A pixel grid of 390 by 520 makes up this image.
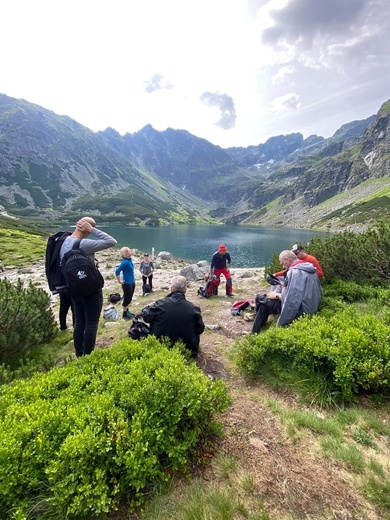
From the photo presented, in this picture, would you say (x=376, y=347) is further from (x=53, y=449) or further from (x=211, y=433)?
(x=53, y=449)

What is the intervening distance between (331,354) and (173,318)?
3.20 m

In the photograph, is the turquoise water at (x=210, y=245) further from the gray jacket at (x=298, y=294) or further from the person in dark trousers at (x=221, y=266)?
the gray jacket at (x=298, y=294)

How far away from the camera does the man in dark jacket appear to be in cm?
563

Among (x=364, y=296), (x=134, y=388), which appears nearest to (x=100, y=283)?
(x=134, y=388)

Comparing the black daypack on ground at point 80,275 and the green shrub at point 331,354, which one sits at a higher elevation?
the black daypack on ground at point 80,275

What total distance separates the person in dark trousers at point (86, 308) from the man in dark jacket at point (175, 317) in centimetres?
119

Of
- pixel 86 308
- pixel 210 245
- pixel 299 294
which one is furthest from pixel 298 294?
pixel 210 245

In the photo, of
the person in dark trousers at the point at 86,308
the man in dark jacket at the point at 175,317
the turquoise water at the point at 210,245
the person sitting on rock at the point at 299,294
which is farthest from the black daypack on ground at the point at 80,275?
the turquoise water at the point at 210,245

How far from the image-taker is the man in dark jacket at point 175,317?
5.63 m

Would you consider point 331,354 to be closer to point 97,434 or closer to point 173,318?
point 173,318

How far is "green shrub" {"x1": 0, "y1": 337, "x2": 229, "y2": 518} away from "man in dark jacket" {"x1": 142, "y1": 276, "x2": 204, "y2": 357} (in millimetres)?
1645

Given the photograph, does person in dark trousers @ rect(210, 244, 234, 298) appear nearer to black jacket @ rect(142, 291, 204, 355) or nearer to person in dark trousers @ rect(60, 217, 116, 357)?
black jacket @ rect(142, 291, 204, 355)

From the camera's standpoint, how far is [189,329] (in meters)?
5.83

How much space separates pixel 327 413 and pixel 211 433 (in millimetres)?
2176
